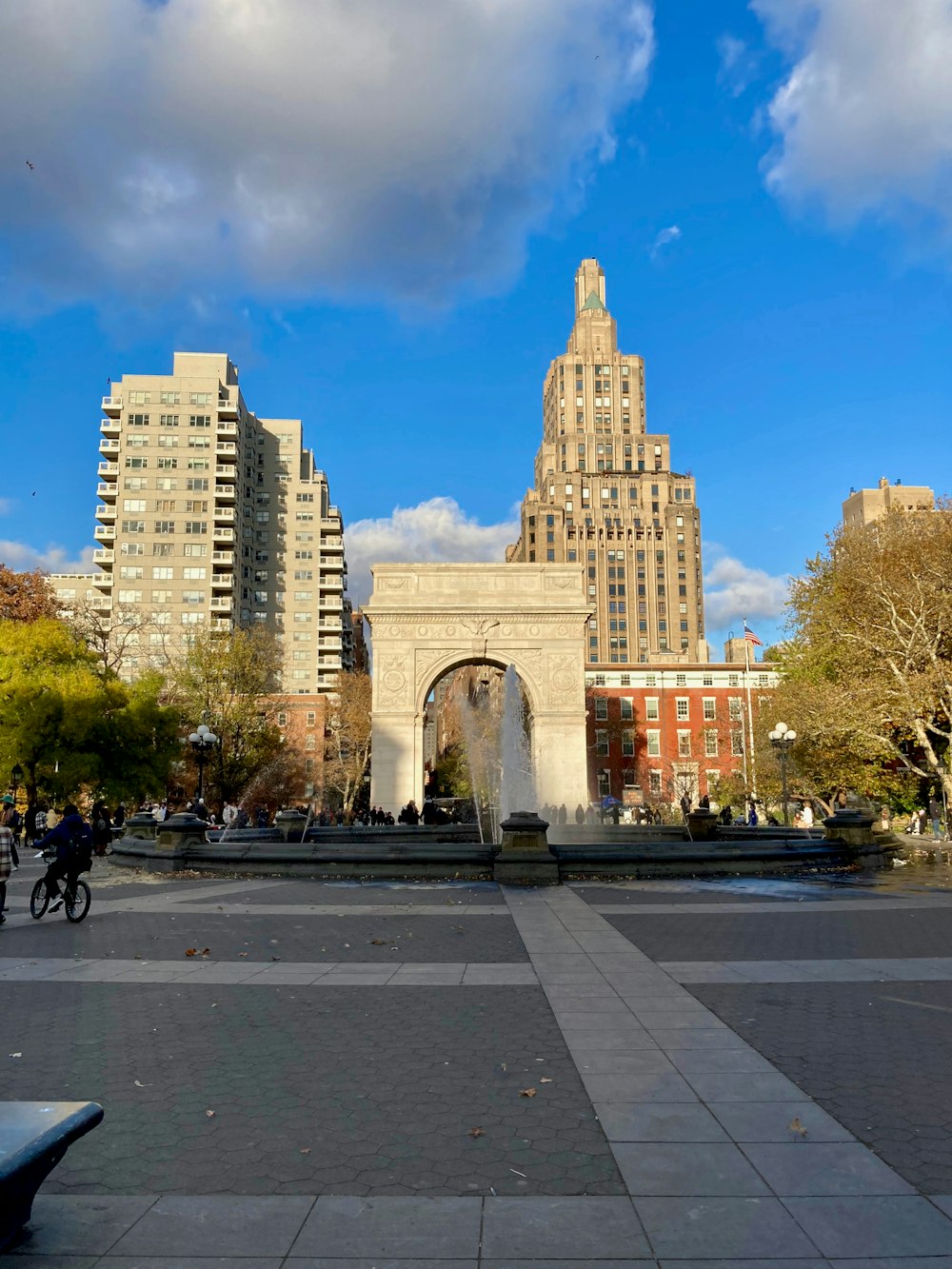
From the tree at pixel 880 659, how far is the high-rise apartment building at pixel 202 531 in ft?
185

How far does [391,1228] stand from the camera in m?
3.75

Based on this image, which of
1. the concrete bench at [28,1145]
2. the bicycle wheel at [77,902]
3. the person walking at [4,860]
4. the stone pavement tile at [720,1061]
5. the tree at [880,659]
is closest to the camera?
the concrete bench at [28,1145]

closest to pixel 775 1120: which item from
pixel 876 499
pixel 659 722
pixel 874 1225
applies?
pixel 874 1225

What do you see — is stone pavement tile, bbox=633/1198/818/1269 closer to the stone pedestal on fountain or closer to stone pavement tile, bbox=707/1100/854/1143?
stone pavement tile, bbox=707/1100/854/1143

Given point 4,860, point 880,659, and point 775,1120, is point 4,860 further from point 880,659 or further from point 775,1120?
point 880,659

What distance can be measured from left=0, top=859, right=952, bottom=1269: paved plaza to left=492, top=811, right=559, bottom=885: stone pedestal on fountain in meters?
6.29

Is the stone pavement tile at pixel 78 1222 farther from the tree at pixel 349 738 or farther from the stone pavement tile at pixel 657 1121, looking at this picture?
the tree at pixel 349 738

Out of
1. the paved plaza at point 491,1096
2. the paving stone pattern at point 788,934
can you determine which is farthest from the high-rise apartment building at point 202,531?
the paved plaza at point 491,1096

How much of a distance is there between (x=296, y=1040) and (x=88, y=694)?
35.5 m

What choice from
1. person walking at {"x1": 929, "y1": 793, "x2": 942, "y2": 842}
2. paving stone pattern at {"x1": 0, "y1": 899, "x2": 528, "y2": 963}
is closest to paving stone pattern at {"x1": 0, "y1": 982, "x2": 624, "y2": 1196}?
paving stone pattern at {"x1": 0, "y1": 899, "x2": 528, "y2": 963}

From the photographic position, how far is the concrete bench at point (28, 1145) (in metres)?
3.24

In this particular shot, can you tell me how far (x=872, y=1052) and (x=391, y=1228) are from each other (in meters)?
4.00

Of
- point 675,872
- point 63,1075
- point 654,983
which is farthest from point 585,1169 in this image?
point 675,872

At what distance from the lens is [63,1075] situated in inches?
227
